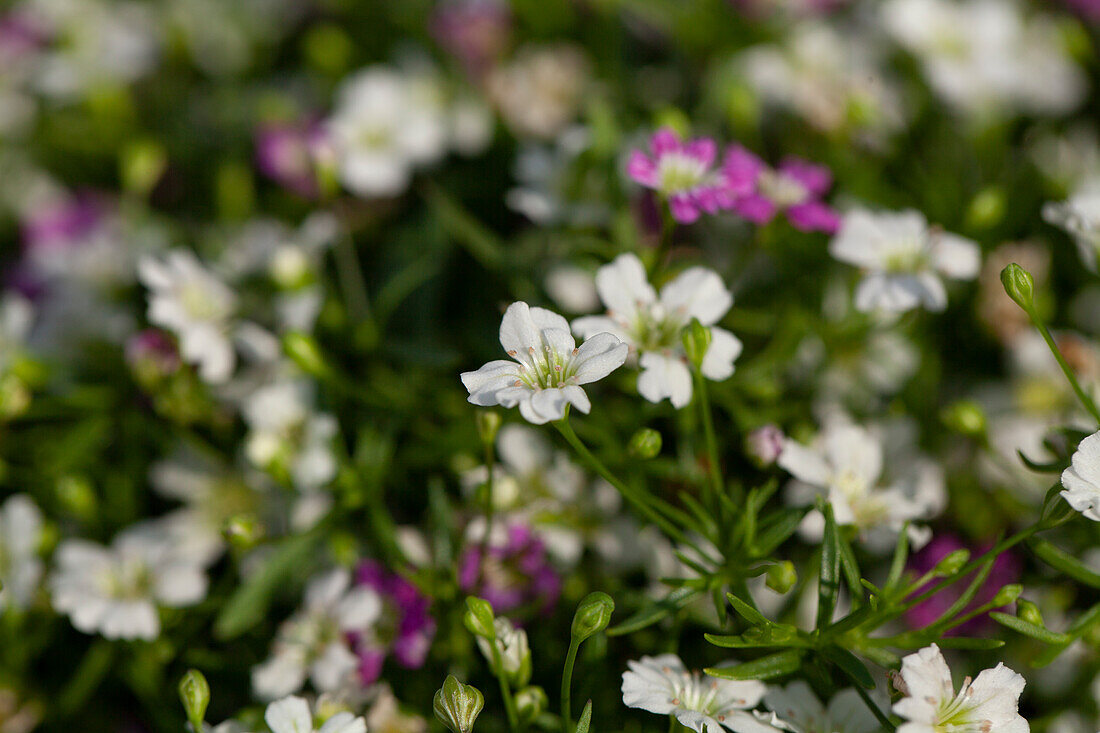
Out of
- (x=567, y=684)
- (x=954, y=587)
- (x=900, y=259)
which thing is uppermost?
(x=900, y=259)

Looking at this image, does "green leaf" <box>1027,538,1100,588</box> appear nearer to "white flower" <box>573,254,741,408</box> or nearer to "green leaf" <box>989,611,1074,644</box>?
"green leaf" <box>989,611,1074,644</box>

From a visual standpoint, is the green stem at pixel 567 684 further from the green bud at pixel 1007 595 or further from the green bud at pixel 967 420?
the green bud at pixel 967 420

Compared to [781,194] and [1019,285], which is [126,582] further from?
[1019,285]

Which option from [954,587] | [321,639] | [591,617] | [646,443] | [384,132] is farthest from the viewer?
[384,132]

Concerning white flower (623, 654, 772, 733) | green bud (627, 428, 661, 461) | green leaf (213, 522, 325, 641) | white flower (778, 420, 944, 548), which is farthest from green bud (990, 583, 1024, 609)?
green leaf (213, 522, 325, 641)

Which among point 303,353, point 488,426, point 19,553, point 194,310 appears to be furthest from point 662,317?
point 19,553
